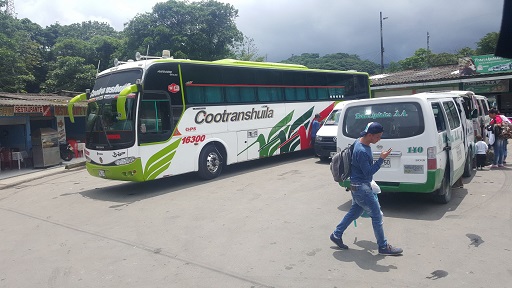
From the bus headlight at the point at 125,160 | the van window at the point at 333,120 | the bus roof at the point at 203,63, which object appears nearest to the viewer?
the bus headlight at the point at 125,160

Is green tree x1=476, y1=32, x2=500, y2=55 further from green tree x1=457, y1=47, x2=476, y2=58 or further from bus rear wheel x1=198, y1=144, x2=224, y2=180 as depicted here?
bus rear wheel x1=198, y1=144, x2=224, y2=180

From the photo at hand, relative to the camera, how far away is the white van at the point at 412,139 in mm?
6910

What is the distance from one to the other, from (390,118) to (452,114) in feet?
6.21

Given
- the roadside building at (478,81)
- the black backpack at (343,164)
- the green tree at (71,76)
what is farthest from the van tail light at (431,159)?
the green tree at (71,76)

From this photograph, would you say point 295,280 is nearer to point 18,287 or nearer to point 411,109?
point 18,287

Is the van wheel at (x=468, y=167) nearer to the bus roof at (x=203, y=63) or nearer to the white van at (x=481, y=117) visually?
the white van at (x=481, y=117)

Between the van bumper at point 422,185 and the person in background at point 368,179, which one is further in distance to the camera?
the van bumper at point 422,185

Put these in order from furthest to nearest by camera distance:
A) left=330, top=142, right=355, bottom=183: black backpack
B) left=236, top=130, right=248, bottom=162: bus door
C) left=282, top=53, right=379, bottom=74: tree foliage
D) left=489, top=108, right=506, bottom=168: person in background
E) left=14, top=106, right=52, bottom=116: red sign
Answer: left=282, top=53, right=379, bottom=74: tree foliage
left=14, top=106, right=52, bottom=116: red sign
left=236, top=130, right=248, bottom=162: bus door
left=489, top=108, right=506, bottom=168: person in background
left=330, top=142, right=355, bottom=183: black backpack

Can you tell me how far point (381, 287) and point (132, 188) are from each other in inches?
327

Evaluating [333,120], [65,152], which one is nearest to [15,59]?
[65,152]

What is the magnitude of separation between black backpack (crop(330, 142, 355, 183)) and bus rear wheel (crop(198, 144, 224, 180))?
6.43m

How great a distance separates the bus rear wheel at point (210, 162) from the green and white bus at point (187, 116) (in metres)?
0.03

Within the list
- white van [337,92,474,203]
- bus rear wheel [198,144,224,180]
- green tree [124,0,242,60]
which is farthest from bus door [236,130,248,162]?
green tree [124,0,242,60]

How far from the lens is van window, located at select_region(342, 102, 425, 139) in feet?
23.2
